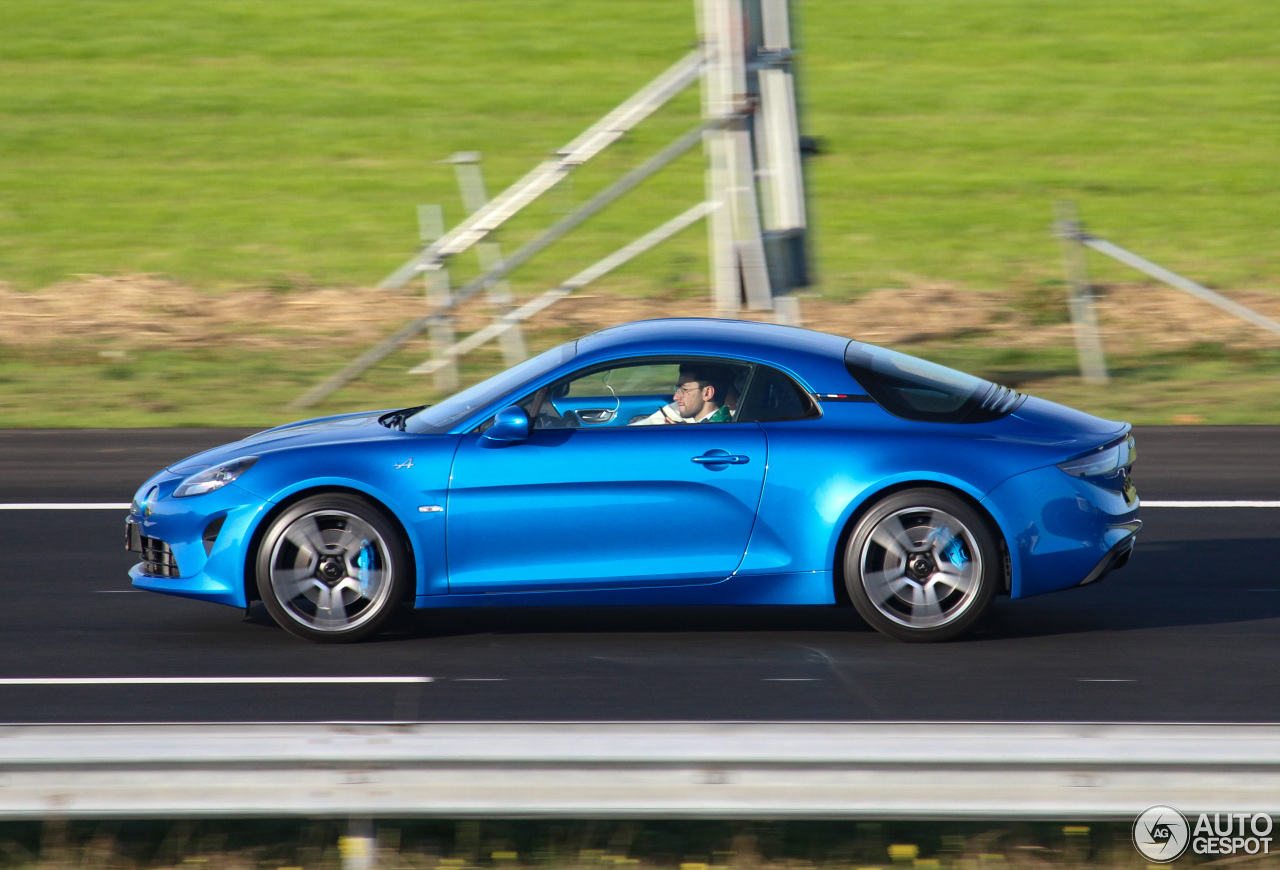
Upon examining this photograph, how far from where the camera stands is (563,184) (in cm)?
2245

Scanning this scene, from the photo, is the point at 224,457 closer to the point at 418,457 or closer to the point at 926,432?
the point at 418,457

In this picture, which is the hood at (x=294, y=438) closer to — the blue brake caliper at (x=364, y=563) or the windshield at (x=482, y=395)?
the windshield at (x=482, y=395)

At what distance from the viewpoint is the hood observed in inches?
278

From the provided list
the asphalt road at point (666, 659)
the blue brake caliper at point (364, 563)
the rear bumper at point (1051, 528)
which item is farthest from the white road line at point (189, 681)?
the rear bumper at point (1051, 528)

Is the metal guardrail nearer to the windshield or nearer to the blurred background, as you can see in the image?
the windshield

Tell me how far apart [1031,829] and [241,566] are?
3624mm

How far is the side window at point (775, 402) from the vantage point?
6.91 meters

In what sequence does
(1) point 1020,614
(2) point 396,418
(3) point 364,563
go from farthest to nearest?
(1) point 1020,614 → (2) point 396,418 → (3) point 364,563

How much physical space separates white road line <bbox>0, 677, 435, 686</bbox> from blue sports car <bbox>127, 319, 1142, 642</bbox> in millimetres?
431

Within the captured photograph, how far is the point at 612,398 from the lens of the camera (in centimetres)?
715

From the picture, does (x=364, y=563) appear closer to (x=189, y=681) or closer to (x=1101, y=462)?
(x=189, y=681)

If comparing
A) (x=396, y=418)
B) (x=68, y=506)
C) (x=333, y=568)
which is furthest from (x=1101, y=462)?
(x=68, y=506)

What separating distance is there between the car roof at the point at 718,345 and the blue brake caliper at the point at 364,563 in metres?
1.24

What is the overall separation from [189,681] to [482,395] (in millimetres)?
1768
